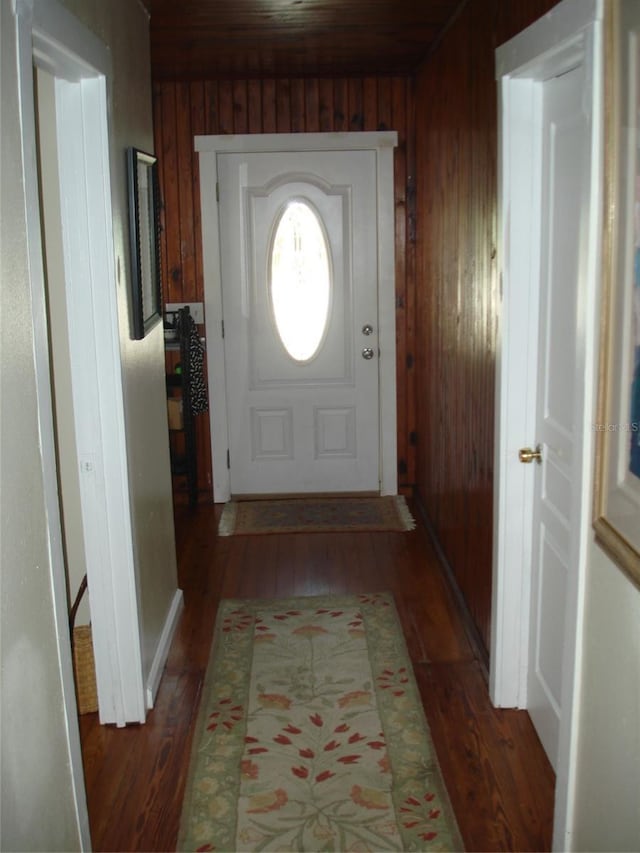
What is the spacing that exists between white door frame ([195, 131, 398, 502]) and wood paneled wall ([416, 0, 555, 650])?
246 mm

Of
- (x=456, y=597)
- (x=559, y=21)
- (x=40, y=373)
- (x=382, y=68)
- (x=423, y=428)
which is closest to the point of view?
(x=40, y=373)

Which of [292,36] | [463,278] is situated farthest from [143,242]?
[292,36]

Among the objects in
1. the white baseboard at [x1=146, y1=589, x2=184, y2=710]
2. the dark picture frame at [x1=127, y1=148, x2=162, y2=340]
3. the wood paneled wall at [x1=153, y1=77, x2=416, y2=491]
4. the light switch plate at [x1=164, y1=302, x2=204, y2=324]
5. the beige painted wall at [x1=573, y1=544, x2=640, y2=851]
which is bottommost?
the white baseboard at [x1=146, y1=589, x2=184, y2=710]

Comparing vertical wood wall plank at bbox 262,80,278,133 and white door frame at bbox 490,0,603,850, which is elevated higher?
vertical wood wall plank at bbox 262,80,278,133

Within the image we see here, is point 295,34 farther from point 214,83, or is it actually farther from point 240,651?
point 240,651

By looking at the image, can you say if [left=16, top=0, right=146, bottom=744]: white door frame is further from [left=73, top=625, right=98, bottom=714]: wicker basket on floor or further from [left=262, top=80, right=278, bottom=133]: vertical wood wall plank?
[left=262, top=80, right=278, bottom=133]: vertical wood wall plank

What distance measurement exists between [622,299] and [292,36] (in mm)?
2663

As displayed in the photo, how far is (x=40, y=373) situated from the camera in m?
1.83

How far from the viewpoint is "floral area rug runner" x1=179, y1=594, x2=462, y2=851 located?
241 centimetres

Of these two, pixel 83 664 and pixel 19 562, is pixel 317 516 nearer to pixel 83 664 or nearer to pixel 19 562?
pixel 83 664

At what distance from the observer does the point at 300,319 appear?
5.08 metres

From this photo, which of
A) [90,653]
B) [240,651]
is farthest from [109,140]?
[240,651]

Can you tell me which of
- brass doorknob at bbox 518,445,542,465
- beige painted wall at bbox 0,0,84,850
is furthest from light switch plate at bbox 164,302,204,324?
beige painted wall at bbox 0,0,84,850

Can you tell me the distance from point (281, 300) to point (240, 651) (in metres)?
2.25
